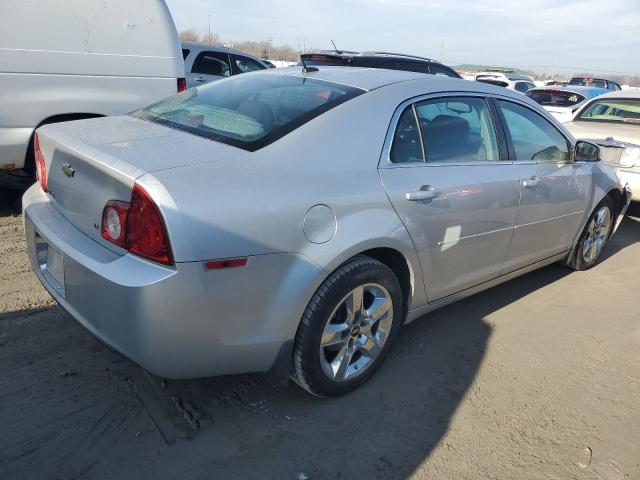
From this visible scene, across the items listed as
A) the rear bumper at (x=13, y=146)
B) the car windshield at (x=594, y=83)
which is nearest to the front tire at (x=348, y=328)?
the rear bumper at (x=13, y=146)

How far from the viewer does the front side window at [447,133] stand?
2918 mm

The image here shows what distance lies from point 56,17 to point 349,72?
313 centimetres

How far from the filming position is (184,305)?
2061mm

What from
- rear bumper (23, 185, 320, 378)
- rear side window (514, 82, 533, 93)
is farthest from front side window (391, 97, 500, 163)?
rear side window (514, 82, 533, 93)

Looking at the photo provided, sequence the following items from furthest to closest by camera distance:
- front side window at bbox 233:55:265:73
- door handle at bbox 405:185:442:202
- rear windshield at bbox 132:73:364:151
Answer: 1. front side window at bbox 233:55:265:73
2. door handle at bbox 405:185:442:202
3. rear windshield at bbox 132:73:364:151

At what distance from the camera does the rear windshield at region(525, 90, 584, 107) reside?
12.1 metres

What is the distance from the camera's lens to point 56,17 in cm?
485

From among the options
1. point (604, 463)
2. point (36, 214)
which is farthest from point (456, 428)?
point (36, 214)

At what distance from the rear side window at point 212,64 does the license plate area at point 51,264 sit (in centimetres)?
735

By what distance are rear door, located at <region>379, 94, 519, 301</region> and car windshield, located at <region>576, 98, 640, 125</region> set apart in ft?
15.2

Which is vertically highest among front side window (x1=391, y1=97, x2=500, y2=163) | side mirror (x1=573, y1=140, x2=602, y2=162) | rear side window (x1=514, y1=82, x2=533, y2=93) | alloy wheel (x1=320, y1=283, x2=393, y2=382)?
front side window (x1=391, y1=97, x2=500, y2=163)

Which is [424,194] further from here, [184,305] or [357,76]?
[184,305]

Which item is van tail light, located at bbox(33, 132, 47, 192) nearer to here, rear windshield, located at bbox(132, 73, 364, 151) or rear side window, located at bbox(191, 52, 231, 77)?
rear windshield, located at bbox(132, 73, 364, 151)

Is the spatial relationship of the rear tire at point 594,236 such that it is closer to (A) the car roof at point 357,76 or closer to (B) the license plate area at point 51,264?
(A) the car roof at point 357,76
